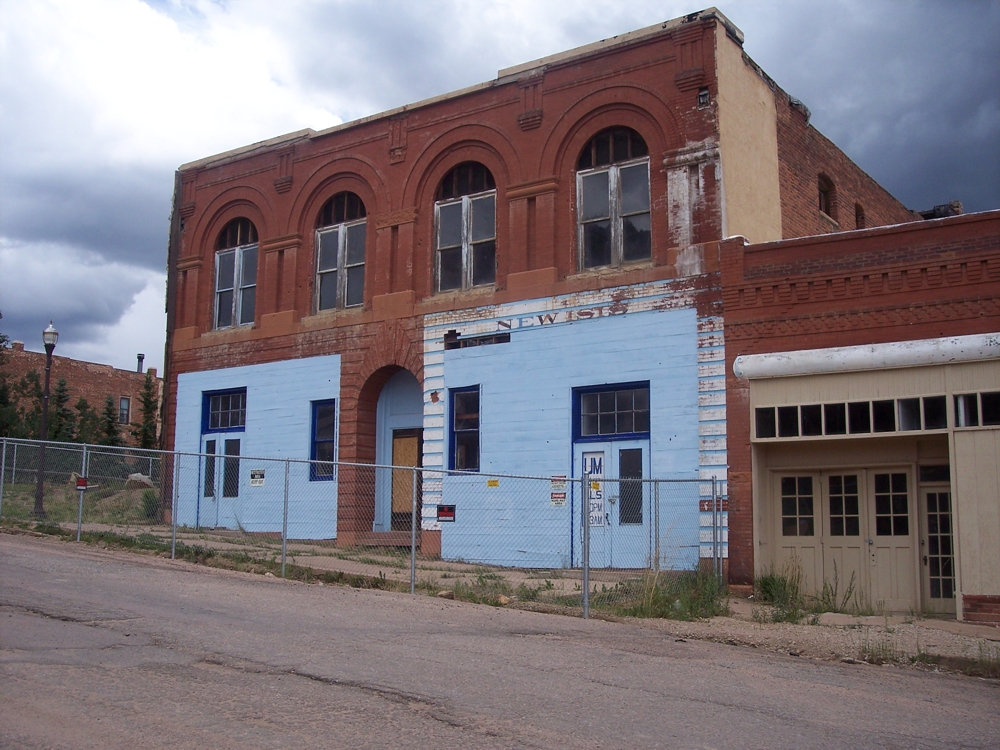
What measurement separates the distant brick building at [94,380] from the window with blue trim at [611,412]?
34903 mm

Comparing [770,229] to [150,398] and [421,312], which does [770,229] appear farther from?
[150,398]

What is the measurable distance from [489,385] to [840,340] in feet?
21.5

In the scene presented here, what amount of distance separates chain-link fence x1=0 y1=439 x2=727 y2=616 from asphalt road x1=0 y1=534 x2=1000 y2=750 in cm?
239

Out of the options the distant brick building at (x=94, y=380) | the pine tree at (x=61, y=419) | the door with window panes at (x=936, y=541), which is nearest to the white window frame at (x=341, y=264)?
the door with window panes at (x=936, y=541)

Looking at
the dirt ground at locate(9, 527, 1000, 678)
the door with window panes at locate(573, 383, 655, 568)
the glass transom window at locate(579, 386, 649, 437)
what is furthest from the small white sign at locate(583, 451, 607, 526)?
the dirt ground at locate(9, 527, 1000, 678)

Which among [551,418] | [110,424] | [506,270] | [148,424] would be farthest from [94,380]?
[551,418]

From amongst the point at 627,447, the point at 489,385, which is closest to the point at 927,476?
the point at 627,447

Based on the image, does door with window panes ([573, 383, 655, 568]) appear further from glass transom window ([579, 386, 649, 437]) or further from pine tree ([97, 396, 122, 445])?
pine tree ([97, 396, 122, 445])

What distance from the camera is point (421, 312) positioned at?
19.2 meters

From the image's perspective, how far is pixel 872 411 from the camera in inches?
551

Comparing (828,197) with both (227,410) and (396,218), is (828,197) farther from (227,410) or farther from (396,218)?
(227,410)

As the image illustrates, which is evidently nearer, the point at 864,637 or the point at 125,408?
the point at 864,637

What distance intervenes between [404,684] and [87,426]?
1562 inches

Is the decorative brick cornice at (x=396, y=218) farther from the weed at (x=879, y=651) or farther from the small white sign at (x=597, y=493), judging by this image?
the weed at (x=879, y=651)
